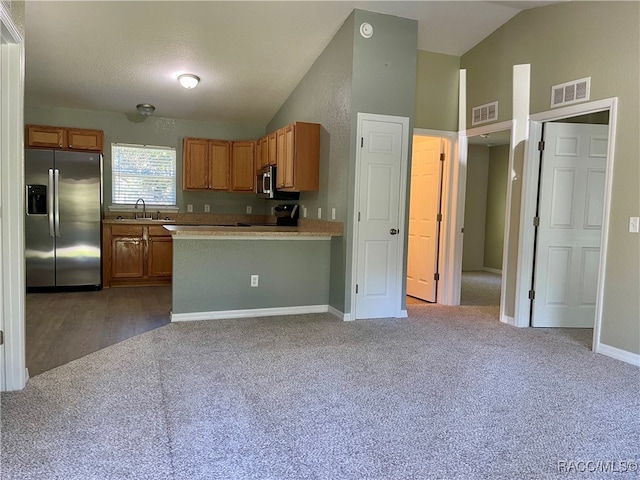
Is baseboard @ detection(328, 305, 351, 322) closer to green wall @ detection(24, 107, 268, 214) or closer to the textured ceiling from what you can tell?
the textured ceiling

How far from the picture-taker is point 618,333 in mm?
3539

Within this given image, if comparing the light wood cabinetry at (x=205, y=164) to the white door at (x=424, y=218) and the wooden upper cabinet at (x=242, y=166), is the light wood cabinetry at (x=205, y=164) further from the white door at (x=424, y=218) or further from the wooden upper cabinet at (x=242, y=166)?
the white door at (x=424, y=218)

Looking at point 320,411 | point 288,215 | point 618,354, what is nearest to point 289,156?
point 288,215

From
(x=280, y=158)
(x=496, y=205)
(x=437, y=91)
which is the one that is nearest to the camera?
(x=437, y=91)

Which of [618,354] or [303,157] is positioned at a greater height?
[303,157]

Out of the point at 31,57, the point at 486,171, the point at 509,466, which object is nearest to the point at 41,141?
the point at 31,57

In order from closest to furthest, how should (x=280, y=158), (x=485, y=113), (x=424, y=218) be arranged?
(x=485, y=113)
(x=280, y=158)
(x=424, y=218)

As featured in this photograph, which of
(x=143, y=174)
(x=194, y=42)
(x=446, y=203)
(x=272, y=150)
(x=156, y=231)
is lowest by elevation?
(x=156, y=231)

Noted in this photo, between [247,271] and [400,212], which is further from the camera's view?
[400,212]

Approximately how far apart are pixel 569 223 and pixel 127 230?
5499mm

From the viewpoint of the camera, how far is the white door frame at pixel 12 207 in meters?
2.54

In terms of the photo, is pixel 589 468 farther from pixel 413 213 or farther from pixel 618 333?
pixel 413 213

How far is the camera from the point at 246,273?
452 cm

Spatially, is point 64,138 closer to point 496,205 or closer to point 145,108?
point 145,108
